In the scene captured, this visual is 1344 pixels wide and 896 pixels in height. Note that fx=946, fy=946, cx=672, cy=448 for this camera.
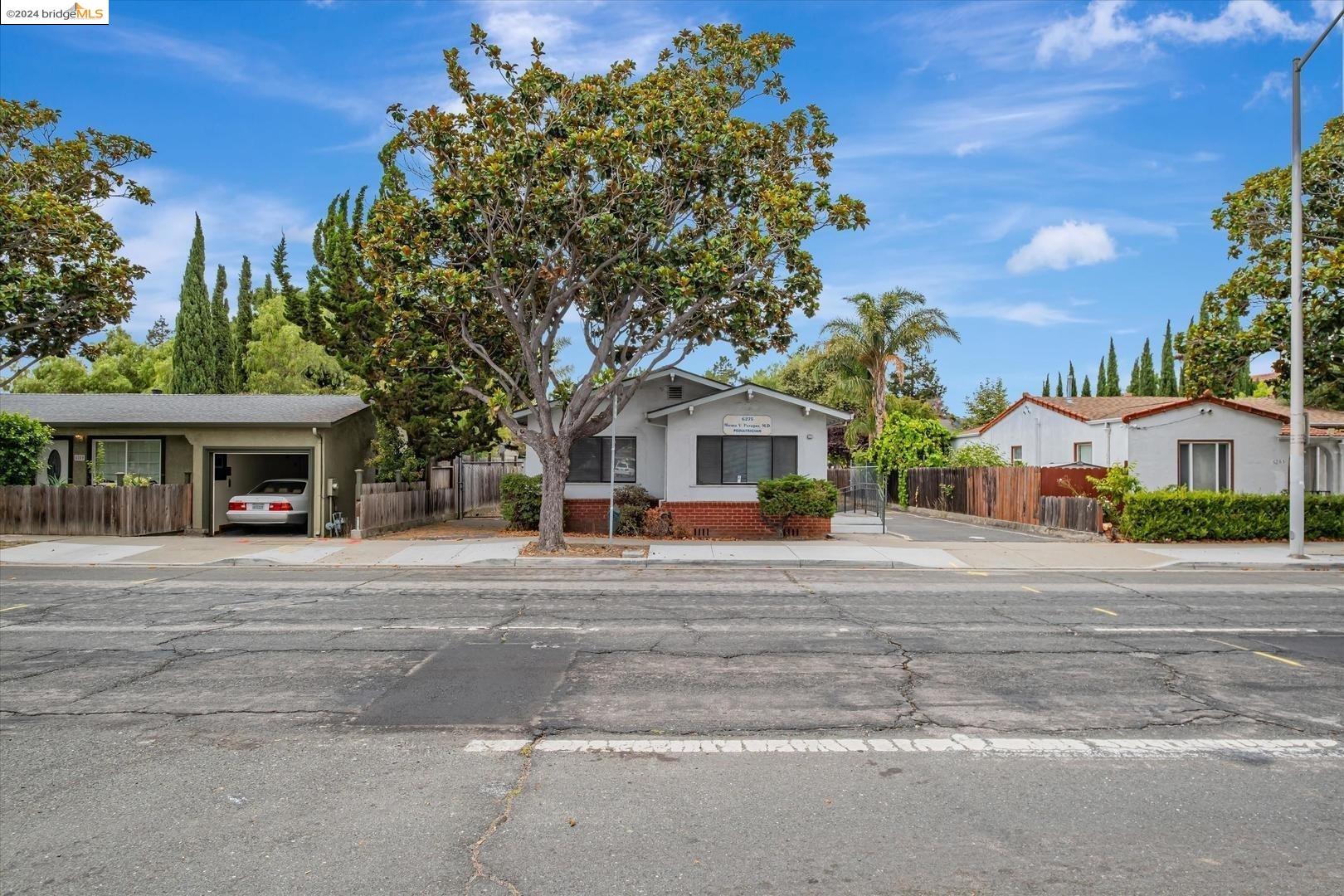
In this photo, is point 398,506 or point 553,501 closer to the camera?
point 553,501

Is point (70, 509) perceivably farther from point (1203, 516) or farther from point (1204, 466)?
point (1204, 466)

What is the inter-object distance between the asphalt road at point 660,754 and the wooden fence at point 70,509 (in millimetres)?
11259

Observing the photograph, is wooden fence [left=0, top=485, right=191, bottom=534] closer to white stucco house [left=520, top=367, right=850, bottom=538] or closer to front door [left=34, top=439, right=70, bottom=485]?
front door [left=34, top=439, right=70, bottom=485]

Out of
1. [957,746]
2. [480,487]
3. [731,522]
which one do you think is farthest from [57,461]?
[957,746]

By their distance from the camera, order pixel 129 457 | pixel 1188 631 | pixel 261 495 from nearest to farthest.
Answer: pixel 1188 631 < pixel 261 495 < pixel 129 457

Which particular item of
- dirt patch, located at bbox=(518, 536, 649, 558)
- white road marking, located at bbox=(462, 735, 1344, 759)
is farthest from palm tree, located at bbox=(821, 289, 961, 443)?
white road marking, located at bbox=(462, 735, 1344, 759)

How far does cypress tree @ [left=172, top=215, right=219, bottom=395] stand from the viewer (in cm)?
4234

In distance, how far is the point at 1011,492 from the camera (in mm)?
28484

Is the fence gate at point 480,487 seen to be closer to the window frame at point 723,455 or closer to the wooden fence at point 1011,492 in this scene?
the window frame at point 723,455

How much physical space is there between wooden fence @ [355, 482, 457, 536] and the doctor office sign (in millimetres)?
8712

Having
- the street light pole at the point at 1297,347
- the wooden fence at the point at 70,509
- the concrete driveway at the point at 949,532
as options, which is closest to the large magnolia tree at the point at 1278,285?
the street light pole at the point at 1297,347

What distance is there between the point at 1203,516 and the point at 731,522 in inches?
422

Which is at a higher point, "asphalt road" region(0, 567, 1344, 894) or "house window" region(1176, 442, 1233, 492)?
"house window" region(1176, 442, 1233, 492)

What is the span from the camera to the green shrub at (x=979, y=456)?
A: 112 feet
